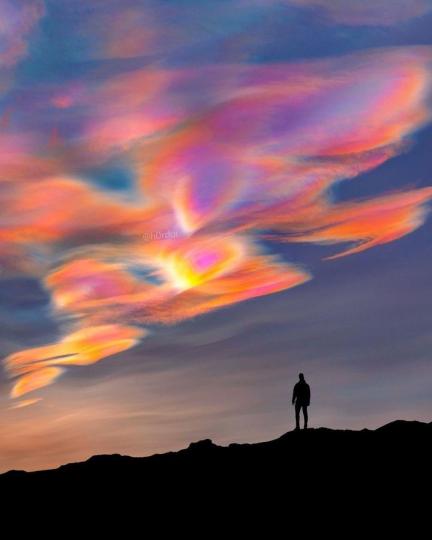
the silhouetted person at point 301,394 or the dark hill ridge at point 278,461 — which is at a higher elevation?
the silhouetted person at point 301,394

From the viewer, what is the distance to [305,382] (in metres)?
39.2

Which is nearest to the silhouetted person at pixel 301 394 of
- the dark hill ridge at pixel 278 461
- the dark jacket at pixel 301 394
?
the dark jacket at pixel 301 394

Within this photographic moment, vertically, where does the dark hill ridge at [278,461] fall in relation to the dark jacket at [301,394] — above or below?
below

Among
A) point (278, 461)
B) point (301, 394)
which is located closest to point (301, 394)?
point (301, 394)

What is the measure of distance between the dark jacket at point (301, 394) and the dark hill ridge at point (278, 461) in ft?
7.17

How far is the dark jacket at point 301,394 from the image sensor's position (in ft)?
128

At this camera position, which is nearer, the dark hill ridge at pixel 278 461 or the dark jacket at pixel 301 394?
the dark hill ridge at pixel 278 461

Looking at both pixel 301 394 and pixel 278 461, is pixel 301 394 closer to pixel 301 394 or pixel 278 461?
pixel 301 394

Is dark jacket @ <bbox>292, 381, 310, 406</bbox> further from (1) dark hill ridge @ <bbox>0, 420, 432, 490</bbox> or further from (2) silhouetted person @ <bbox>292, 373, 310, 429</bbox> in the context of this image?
(1) dark hill ridge @ <bbox>0, 420, 432, 490</bbox>

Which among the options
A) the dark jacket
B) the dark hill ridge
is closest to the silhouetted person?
the dark jacket

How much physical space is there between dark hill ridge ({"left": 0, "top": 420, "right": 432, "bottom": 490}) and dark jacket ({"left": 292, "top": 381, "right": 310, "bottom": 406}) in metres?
2.19

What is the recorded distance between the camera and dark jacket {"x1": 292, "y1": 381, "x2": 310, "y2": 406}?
128 feet

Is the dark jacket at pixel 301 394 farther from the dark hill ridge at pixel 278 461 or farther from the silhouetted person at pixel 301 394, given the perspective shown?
the dark hill ridge at pixel 278 461

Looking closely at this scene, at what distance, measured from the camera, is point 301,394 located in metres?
39.0
